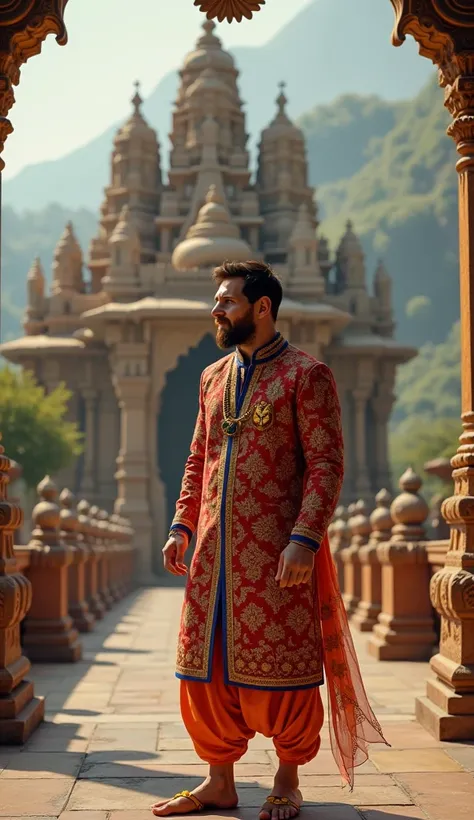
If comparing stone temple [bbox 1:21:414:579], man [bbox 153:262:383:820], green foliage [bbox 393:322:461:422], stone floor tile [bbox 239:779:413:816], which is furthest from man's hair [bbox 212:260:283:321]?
green foliage [bbox 393:322:461:422]

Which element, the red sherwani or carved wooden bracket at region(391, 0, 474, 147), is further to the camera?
carved wooden bracket at region(391, 0, 474, 147)

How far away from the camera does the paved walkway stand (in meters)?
4.07

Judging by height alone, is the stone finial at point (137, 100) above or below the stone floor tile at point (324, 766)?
above

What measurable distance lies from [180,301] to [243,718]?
69.5ft

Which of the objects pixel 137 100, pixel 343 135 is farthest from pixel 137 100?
pixel 343 135

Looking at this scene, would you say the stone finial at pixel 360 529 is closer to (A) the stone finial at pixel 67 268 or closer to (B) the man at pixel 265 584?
(B) the man at pixel 265 584

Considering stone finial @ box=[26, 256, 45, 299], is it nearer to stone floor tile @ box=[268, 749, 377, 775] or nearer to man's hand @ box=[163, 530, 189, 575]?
stone floor tile @ box=[268, 749, 377, 775]

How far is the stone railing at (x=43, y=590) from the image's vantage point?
5.20 m

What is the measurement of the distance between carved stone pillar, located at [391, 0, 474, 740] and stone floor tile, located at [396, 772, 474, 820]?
694 millimetres

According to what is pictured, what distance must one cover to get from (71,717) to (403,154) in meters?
114

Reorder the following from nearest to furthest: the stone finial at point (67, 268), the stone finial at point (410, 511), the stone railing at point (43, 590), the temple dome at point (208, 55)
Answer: the stone railing at point (43, 590)
the stone finial at point (410, 511)
the stone finial at point (67, 268)
the temple dome at point (208, 55)

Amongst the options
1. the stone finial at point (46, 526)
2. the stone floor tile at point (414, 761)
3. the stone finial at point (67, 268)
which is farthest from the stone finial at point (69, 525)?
the stone finial at point (67, 268)

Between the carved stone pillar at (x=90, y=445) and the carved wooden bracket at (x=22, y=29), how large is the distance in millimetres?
24864

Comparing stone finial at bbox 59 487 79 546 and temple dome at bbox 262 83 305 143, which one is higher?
temple dome at bbox 262 83 305 143
